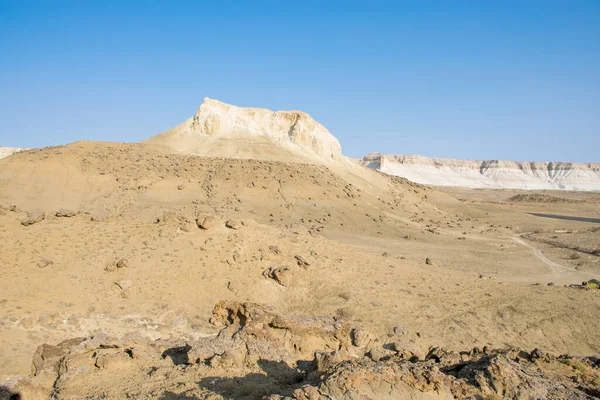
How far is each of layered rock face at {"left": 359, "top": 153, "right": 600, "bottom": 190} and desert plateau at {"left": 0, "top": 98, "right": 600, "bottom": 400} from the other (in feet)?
301

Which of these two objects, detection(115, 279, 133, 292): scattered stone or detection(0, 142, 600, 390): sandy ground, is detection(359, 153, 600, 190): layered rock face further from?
detection(115, 279, 133, 292): scattered stone

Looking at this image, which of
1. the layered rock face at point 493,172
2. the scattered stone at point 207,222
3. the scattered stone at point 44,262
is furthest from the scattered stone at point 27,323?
the layered rock face at point 493,172

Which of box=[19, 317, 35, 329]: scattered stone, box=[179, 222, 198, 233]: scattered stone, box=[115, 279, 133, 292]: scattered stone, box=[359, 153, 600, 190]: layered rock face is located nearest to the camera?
box=[19, 317, 35, 329]: scattered stone

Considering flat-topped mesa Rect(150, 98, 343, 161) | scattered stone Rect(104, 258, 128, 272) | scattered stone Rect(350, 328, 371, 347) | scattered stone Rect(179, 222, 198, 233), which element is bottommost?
scattered stone Rect(350, 328, 371, 347)

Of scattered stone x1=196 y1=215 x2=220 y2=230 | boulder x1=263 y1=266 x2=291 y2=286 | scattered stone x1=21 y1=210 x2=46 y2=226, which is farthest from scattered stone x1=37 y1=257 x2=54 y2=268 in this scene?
boulder x1=263 y1=266 x2=291 y2=286

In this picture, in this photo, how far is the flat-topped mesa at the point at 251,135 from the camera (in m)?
30.8

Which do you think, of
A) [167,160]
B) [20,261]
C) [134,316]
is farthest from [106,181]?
[134,316]

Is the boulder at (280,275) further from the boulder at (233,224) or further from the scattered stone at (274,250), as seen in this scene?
the boulder at (233,224)

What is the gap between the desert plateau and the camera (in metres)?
5.14

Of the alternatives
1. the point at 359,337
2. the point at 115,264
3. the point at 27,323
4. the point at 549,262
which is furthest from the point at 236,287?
the point at 549,262

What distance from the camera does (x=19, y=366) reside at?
7020mm

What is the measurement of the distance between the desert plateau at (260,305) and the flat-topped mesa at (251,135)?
7.31 m

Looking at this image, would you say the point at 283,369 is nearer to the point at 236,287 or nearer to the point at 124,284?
the point at 236,287

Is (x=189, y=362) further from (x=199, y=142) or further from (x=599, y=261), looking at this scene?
(x=199, y=142)
